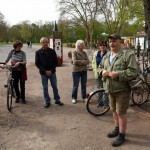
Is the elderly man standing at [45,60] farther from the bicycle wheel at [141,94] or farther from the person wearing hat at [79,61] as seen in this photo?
the bicycle wheel at [141,94]

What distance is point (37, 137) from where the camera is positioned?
4684mm

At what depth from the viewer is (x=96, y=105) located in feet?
20.1

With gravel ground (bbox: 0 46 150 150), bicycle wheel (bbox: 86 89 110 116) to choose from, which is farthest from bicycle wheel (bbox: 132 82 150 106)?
bicycle wheel (bbox: 86 89 110 116)

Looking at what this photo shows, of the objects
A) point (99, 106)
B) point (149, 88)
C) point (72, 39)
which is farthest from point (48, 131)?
point (72, 39)

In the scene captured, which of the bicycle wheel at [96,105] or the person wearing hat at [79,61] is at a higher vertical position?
the person wearing hat at [79,61]

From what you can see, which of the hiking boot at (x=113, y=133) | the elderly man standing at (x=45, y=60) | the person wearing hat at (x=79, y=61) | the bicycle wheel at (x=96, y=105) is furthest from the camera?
the person wearing hat at (x=79, y=61)

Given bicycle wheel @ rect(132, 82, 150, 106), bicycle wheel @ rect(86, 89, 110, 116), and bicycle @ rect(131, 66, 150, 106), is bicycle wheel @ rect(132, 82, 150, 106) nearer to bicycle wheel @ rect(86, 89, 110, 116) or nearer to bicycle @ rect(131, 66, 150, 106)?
bicycle @ rect(131, 66, 150, 106)

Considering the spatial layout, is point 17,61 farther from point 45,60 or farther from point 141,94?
point 141,94

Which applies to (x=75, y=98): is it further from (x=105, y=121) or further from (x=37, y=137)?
(x=37, y=137)

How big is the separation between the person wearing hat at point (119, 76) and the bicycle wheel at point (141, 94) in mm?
2272

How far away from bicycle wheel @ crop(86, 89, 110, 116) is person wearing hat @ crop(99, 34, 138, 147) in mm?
1511

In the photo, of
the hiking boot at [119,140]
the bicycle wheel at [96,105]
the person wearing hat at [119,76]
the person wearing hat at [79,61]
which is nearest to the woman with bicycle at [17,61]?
the person wearing hat at [79,61]

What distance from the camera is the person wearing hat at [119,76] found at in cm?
401

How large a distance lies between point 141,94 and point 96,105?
1337 millimetres
